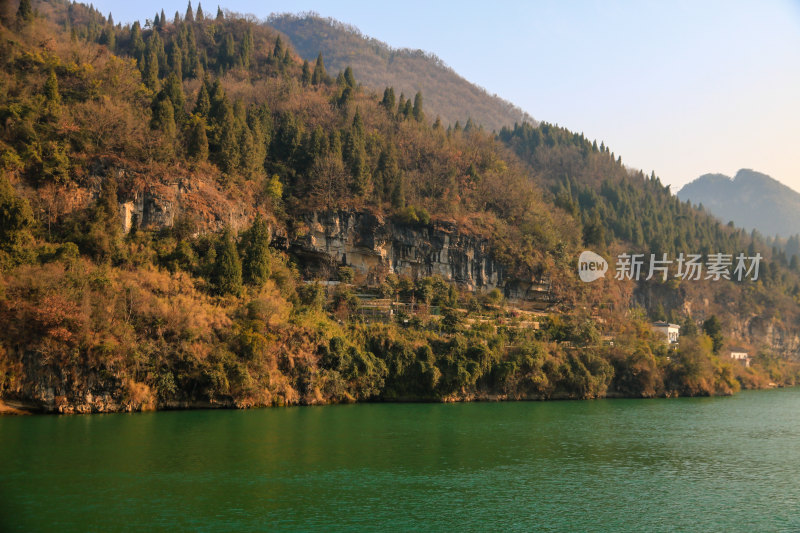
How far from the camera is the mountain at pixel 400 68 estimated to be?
397 ft

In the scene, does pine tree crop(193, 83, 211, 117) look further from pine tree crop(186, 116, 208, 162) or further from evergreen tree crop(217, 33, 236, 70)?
evergreen tree crop(217, 33, 236, 70)

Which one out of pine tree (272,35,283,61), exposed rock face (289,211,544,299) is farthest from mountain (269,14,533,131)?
exposed rock face (289,211,544,299)

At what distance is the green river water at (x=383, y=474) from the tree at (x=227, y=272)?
26.5ft

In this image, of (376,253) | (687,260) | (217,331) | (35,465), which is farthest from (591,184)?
(35,465)

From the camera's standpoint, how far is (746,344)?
238ft

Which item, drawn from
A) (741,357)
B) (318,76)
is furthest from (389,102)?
(741,357)

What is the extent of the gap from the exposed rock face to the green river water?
18700 millimetres

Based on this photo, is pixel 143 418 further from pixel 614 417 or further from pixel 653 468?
pixel 614 417

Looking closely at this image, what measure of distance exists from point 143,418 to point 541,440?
52.7ft

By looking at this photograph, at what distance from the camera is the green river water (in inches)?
547

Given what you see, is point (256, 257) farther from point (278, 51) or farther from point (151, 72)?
point (278, 51)

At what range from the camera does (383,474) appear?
17.7m

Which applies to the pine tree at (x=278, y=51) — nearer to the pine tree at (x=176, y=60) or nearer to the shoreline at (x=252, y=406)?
the pine tree at (x=176, y=60)

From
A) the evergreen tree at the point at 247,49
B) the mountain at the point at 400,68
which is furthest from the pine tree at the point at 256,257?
the mountain at the point at 400,68
